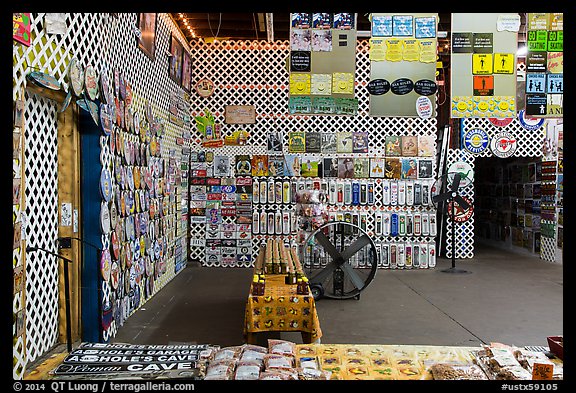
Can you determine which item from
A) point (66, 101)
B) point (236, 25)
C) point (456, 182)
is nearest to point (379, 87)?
point (66, 101)

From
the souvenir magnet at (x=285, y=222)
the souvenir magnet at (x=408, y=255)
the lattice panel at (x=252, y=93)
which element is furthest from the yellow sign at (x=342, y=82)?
the souvenir magnet at (x=408, y=255)

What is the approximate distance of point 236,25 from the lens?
35.2 ft

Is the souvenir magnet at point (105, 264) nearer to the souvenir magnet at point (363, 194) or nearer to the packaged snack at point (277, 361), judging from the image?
the packaged snack at point (277, 361)

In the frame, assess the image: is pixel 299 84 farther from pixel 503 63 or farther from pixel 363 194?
pixel 363 194

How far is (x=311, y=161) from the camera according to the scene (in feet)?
38.5

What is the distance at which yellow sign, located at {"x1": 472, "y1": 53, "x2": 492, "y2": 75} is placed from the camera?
600 cm

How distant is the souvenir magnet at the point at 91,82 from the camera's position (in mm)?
5515

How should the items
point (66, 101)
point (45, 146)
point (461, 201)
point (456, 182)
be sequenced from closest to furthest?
point (66, 101) → point (45, 146) → point (456, 182) → point (461, 201)

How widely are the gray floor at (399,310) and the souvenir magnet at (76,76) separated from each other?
9.55 feet

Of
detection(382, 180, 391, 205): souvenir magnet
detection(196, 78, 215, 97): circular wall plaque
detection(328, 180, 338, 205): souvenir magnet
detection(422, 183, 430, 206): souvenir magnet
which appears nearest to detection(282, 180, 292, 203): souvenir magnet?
detection(328, 180, 338, 205): souvenir magnet

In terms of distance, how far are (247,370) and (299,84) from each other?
434 centimetres

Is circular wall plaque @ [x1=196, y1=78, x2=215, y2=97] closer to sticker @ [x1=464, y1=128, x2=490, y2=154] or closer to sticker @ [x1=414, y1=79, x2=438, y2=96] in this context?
sticker @ [x1=464, y1=128, x2=490, y2=154]

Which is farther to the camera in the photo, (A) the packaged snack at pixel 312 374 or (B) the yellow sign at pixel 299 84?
(B) the yellow sign at pixel 299 84
